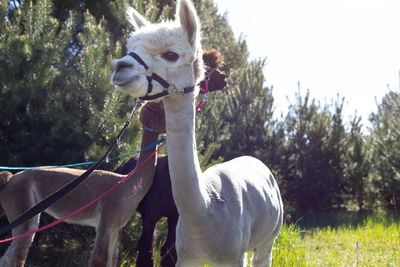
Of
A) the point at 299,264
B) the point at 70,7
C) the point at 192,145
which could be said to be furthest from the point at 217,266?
the point at 70,7

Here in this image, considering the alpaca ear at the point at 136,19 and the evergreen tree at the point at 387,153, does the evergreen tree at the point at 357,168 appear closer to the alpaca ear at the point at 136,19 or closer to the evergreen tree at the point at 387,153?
the evergreen tree at the point at 387,153

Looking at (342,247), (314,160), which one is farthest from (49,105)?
(314,160)

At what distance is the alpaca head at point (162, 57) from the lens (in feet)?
6.19

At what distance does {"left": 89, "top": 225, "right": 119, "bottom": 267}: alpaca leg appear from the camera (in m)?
2.80

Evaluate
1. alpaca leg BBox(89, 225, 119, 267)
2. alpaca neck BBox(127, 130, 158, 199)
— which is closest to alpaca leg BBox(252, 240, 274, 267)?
alpaca neck BBox(127, 130, 158, 199)

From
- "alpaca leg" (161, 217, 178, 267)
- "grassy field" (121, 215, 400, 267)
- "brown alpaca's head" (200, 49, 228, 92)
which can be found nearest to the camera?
"alpaca leg" (161, 217, 178, 267)

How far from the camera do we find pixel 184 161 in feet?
6.73

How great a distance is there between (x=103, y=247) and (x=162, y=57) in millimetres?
1675

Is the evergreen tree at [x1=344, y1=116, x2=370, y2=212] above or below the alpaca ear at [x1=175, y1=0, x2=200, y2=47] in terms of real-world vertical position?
below

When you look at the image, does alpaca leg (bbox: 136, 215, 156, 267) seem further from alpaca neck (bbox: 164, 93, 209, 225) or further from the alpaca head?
the alpaca head

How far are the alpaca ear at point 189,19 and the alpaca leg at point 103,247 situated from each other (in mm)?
1725

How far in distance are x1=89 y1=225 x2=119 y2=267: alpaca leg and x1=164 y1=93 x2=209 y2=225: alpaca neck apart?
1075 millimetres

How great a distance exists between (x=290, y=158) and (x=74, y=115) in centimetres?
644

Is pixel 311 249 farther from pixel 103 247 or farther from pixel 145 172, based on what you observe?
pixel 103 247
